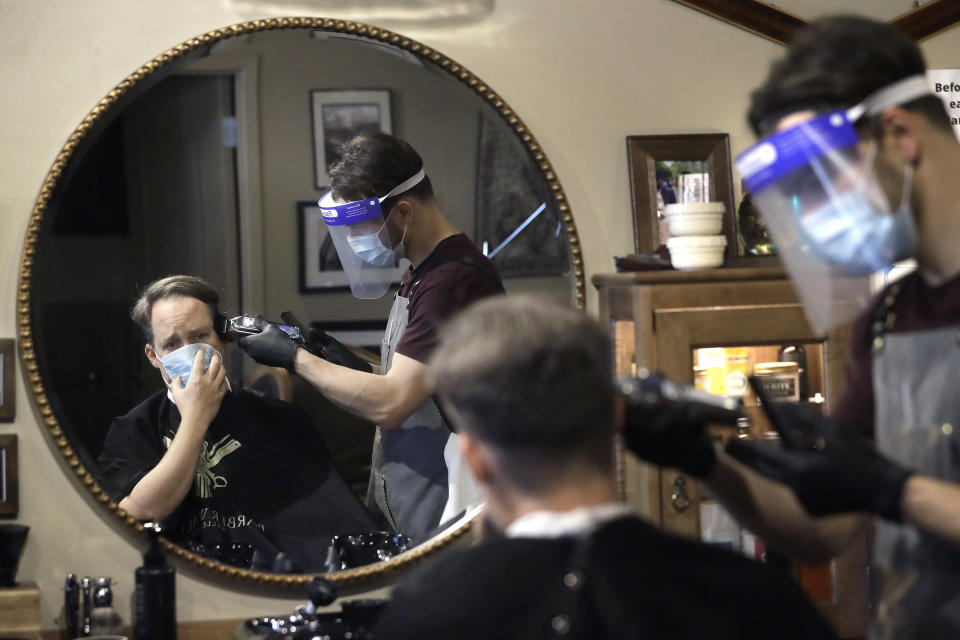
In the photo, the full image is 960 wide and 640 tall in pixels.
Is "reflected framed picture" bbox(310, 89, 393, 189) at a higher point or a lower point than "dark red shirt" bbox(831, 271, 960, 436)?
higher

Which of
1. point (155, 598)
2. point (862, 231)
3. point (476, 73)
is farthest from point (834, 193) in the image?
point (155, 598)

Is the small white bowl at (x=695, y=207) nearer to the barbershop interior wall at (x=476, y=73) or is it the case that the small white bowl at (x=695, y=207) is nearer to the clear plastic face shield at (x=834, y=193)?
the barbershop interior wall at (x=476, y=73)

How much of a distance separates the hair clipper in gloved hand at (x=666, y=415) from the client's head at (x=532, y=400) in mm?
78

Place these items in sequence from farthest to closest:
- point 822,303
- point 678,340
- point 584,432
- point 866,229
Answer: point 678,340 < point 822,303 < point 866,229 < point 584,432

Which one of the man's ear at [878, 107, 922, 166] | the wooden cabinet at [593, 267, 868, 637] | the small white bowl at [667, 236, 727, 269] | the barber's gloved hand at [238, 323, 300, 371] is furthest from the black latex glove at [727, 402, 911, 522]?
the barber's gloved hand at [238, 323, 300, 371]

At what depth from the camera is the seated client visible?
1.39m

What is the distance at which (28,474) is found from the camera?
8.01 ft

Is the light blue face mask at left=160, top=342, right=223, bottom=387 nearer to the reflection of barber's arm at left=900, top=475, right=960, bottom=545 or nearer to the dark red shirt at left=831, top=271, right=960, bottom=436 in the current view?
the dark red shirt at left=831, top=271, right=960, bottom=436

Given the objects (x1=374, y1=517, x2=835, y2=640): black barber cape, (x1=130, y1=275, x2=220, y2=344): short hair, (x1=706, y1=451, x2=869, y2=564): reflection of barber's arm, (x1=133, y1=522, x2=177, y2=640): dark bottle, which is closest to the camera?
(x1=374, y1=517, x2=835, y2=640): black barber cape

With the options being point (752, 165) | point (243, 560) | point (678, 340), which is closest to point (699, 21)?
point (678, 340)

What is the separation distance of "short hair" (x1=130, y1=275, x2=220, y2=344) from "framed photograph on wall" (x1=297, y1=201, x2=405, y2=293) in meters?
0.19

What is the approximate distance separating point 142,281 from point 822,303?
1.39m

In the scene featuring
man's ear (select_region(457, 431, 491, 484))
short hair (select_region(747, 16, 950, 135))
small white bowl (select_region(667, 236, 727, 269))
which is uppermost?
short hair (select_region(747, 16, 950, 135))

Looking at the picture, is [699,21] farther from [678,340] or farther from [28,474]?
[28,474]
